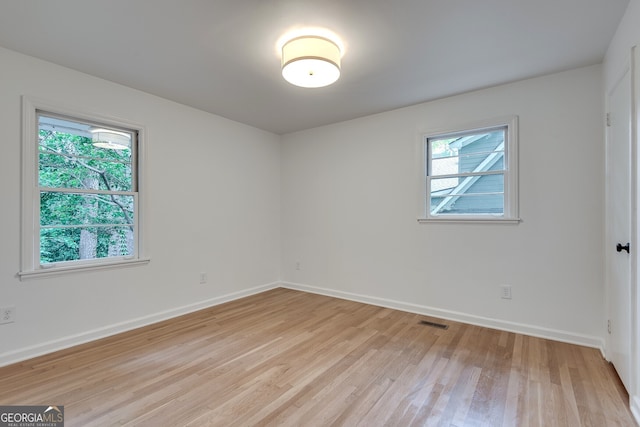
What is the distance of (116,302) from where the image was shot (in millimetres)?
3006

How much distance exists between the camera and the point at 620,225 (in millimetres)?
2123

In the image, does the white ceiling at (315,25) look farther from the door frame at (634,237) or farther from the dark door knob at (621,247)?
the dark door knob at (621,247)

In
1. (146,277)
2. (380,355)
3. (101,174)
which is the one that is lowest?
(380,355)

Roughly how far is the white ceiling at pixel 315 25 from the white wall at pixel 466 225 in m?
0.41

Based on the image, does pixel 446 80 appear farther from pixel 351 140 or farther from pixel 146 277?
pixel 146 277

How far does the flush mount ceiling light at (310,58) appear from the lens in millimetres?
2166

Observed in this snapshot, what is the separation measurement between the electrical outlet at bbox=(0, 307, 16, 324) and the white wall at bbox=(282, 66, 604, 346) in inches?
124

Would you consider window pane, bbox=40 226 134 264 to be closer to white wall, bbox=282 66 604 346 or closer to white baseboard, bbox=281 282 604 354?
white wall, bbox=282 66 604 346

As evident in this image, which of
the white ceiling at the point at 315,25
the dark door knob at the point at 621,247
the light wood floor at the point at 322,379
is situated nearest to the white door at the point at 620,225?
the dark door knob at the point at 621,247

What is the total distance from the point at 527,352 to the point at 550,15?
101 inches

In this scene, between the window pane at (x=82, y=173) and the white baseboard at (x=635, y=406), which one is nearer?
the white baseboard at (x=635, y=406)

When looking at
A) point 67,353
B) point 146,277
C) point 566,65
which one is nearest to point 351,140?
A: point 566,65

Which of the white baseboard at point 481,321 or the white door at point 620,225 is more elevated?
the white door at point 620,225

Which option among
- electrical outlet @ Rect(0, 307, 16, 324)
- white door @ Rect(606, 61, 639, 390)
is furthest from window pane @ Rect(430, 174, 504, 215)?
electrical outlet @ Rect(0, 307, 16, 324)
